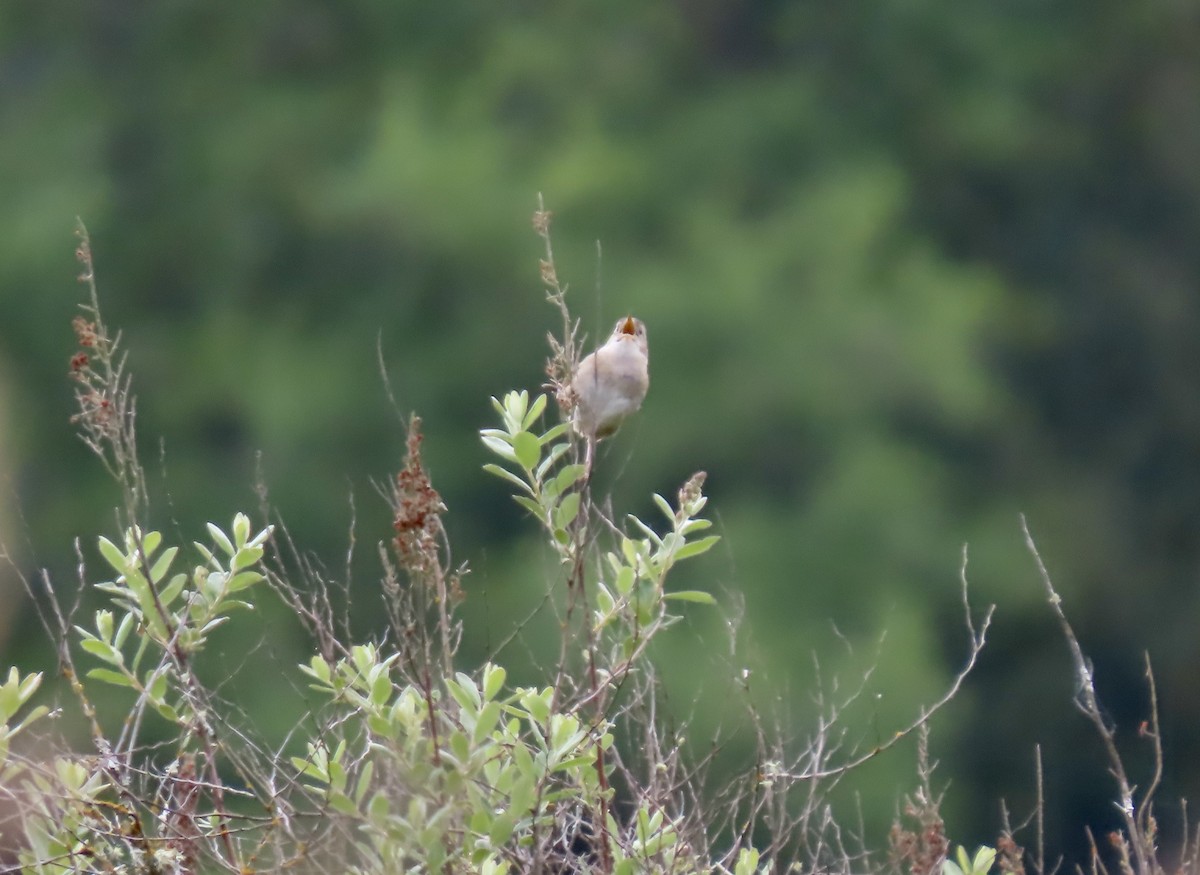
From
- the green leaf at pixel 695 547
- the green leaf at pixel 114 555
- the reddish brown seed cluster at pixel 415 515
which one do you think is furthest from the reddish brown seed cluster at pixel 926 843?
the green leaf at pixel 114 555

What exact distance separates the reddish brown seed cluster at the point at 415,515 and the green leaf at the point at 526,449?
1.38 ft

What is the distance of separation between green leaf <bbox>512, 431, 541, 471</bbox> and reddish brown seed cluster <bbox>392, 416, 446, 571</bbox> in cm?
42

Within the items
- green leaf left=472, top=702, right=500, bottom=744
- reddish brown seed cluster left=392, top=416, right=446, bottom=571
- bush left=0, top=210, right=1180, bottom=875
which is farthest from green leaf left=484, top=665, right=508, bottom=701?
reddish brown seed cluster left=392, top=416, right=446, bottom=571

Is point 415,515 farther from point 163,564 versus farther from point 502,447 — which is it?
point 163,564

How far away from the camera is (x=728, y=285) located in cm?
1314

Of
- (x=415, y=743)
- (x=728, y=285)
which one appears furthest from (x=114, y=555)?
(x=728, y=285)

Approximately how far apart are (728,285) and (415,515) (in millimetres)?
10559

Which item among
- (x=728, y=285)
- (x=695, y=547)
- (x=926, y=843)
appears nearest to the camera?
(x=695, y=547)

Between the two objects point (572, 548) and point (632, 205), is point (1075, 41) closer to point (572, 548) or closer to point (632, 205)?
point (632, 205)

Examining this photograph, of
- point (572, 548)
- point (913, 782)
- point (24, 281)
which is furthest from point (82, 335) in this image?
point (24, 281)

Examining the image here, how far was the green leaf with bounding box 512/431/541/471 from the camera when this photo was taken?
3171mm

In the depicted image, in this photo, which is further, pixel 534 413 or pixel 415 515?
pixel 534 413

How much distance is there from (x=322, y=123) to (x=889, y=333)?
15.0 feet

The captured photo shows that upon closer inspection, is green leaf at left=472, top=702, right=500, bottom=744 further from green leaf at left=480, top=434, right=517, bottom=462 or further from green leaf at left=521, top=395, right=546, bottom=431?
green leaf at left=521, top=395, right=546, bottom=431
